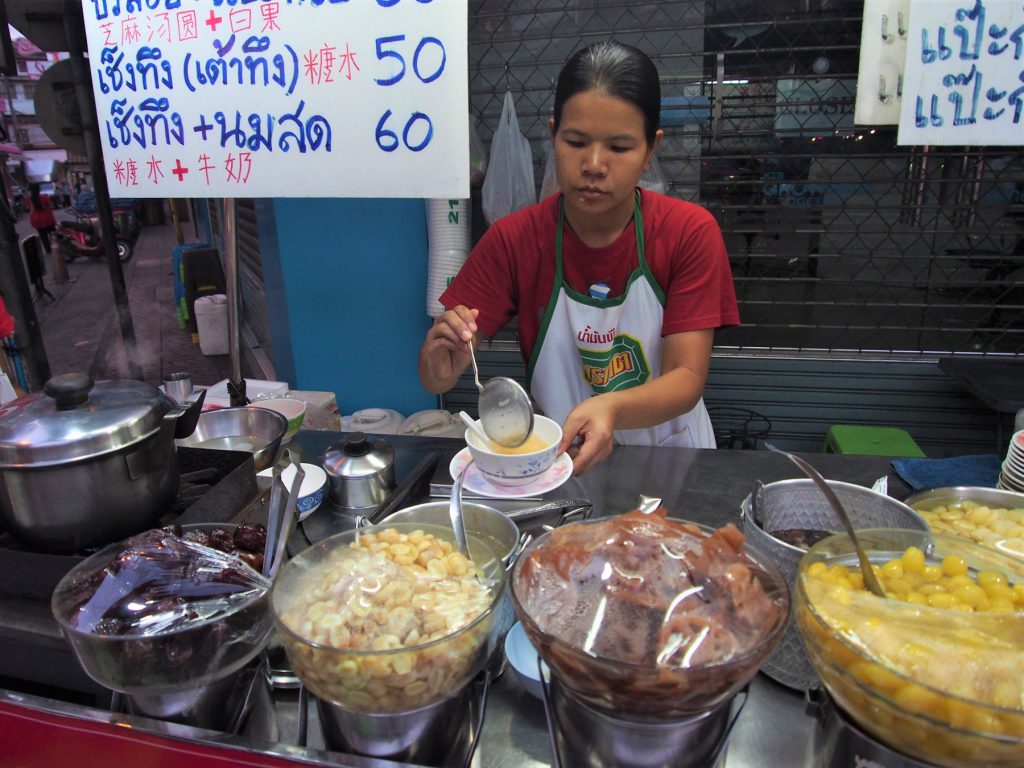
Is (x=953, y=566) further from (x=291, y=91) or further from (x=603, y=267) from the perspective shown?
(x=291, y=91)

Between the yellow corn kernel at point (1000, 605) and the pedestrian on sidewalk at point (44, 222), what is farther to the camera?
the pedestrian on sidewalk at point (44, 222)

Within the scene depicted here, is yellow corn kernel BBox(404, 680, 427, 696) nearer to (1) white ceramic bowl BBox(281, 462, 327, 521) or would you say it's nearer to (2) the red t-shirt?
(1) white ceramic bowl BBox(281, 462, 327, 521)

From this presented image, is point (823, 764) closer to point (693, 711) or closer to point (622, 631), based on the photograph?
point (693, 711)

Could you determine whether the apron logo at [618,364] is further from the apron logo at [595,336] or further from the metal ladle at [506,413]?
the metal ladle at [506,413]

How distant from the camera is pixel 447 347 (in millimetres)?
1942

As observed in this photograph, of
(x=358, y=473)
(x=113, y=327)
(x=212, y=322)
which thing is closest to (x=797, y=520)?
(x=358, y=473)

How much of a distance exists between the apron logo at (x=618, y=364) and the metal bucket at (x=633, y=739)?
1525 mm

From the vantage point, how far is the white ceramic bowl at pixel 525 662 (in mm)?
1024

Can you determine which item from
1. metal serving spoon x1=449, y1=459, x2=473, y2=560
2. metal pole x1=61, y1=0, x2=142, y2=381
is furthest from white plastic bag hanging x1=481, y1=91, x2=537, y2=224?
metal serving spoon x1=449, y1=459, x2=473, y2=560

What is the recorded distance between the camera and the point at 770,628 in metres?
0.77

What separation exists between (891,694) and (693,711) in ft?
0.69

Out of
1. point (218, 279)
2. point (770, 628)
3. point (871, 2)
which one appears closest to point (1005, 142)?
point (871, 2)

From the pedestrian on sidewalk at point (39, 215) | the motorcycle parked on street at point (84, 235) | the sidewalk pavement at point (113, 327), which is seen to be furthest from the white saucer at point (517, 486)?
the motorcycle parked on street at point (84, 235)

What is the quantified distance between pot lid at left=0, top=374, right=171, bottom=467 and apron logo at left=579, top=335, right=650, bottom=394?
1481 millimetres
